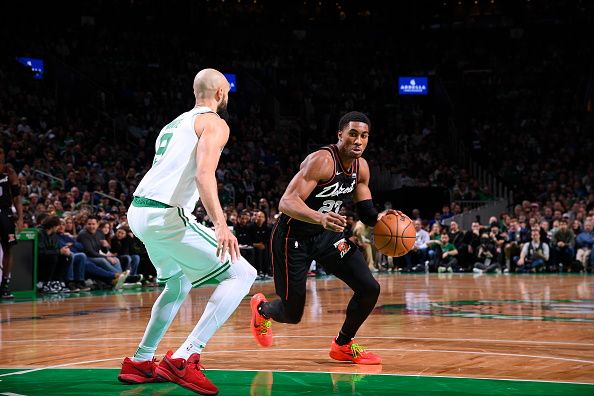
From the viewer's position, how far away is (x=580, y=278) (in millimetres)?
19281

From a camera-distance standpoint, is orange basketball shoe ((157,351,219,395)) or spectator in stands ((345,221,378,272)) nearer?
orange basketball shoe ((157,351,219,395))

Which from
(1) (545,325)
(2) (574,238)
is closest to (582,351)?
(1) (545,325)

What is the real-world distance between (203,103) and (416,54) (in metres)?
32.9

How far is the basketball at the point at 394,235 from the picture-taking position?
23.2 feet

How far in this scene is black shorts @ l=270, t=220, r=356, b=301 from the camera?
6840 millimetres

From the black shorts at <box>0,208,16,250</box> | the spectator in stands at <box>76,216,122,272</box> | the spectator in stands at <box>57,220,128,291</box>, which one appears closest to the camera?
the black shorts at <box>0,208,16,250</box>

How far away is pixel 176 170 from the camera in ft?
18.6

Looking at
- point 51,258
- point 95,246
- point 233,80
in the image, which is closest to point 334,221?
point 51,258

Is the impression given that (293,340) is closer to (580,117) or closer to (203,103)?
(203,103)

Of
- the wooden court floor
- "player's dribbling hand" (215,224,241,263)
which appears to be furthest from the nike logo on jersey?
"player's dribbling hand" (215,224,241,263)

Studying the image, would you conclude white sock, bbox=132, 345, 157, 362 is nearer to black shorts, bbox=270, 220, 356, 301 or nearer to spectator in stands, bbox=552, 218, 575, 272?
black shorts, bbox=270, 220, 356, 301

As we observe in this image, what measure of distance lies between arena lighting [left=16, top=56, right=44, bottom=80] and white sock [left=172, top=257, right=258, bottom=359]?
23198 millimetres

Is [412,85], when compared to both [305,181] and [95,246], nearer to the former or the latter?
[95,246]

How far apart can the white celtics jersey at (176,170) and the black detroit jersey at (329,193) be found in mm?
1323
